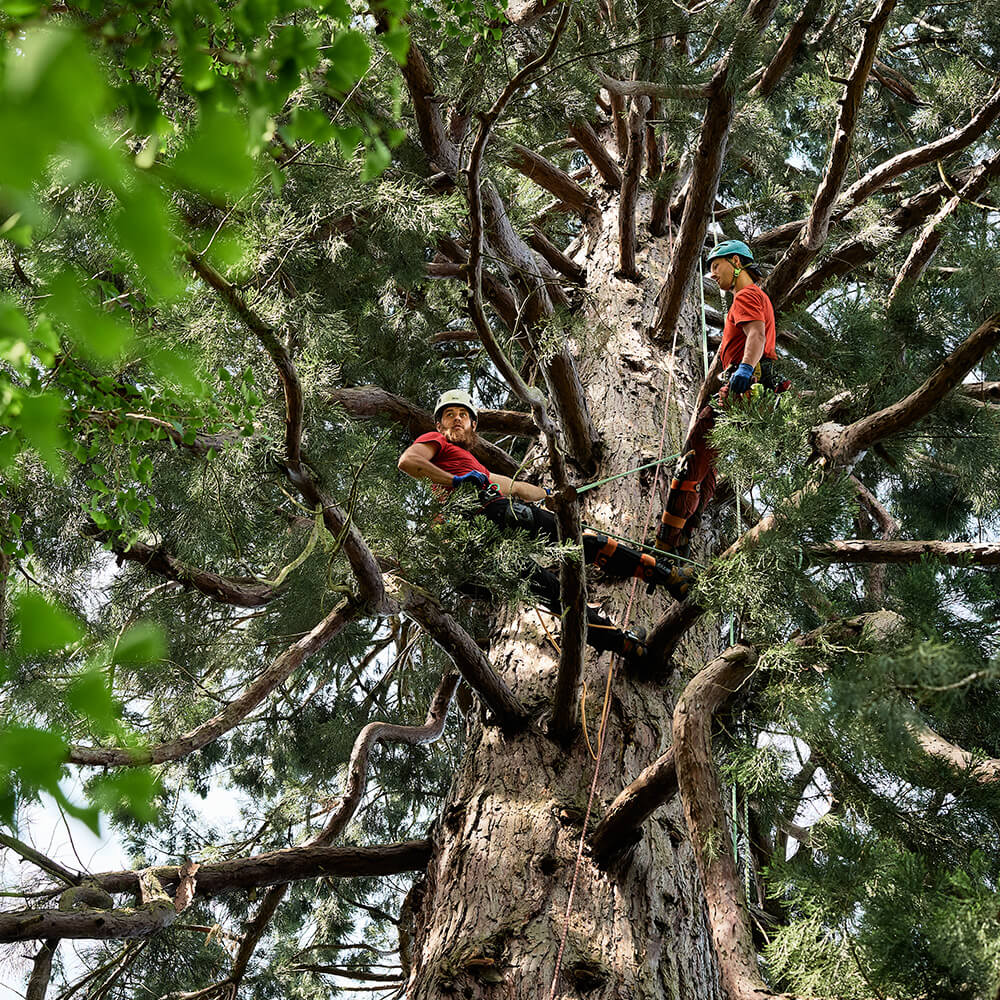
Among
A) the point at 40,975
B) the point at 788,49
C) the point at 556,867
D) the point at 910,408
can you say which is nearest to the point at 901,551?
the point at 910,408

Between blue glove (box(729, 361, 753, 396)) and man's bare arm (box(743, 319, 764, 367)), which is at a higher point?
man's bare arm (box(743, 319, 764, 367))

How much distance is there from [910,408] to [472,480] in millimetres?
1548

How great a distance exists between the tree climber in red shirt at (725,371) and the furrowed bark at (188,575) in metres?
1.53

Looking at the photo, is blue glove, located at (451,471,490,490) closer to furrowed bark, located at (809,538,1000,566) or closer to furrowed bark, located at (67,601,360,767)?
furrowed bark, located at (67,601,360,767)

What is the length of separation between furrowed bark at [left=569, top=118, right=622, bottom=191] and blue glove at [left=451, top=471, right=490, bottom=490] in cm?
240

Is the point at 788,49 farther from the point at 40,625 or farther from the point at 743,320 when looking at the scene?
the point at 40,625

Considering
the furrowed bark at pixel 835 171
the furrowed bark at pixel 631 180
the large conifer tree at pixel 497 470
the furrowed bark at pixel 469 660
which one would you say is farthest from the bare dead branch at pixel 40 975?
the furrowed bark at pixel 631 180

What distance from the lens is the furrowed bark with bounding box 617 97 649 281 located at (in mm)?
4320

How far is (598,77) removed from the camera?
3.52 metres

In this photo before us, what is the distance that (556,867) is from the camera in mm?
2844

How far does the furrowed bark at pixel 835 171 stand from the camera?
121 inches

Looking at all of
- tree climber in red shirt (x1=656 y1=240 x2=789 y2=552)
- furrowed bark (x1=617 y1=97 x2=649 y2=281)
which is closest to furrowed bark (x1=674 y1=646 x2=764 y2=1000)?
tree climber in red shirt (x1=656 y1=240 x2=789 y2=552)

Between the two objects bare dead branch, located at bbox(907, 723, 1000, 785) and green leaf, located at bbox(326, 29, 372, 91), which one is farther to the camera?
bare dead branch, located at bbox(907, 723, 1000, 785)

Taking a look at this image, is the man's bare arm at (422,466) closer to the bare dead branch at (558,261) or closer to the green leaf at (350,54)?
the bare dead branch at (558,261)
